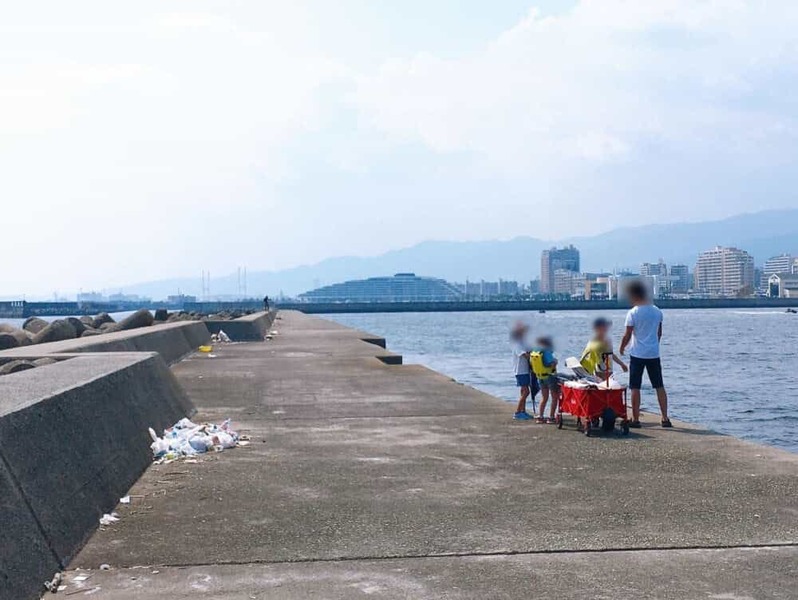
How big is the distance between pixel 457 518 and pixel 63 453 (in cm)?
249

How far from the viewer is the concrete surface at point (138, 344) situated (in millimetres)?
12812

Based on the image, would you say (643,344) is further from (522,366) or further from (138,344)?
(138,344)

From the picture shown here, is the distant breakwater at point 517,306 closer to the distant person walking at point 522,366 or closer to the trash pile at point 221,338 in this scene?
the trash pile at point 221,338

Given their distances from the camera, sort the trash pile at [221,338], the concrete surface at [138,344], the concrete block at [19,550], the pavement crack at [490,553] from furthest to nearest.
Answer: the trash pile at [221,338] → the concrete surface at [138,344] → the pavement crack at [490,553] → the concrete block at [19,550]

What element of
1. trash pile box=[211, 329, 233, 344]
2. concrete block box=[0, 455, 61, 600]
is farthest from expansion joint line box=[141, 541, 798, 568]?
trash pile box=[211, 329, 233, 344]

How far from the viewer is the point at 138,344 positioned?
16.5 metres

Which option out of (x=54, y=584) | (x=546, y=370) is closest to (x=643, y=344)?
(x=546, y=370)

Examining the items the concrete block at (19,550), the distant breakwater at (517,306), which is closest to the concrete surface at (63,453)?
the concrete block at (19,550)

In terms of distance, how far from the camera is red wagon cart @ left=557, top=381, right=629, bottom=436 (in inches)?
376

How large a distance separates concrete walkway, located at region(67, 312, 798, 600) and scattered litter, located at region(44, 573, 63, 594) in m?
0.16

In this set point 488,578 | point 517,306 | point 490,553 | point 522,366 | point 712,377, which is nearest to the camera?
point 488,578

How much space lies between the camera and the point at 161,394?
9.61 metres

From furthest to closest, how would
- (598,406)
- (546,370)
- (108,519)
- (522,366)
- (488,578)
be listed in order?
(522,366) < (546,370) < (598,406) < (108,519) < (488,578)

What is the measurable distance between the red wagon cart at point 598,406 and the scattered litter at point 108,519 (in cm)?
492
